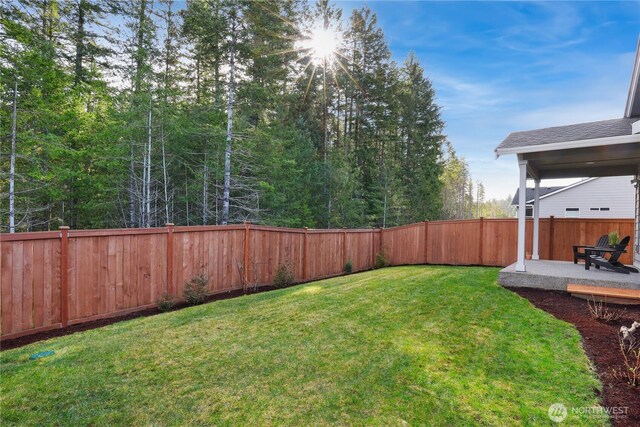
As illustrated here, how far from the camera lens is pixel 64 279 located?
4.32 m

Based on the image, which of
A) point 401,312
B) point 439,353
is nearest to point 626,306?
point 401,312

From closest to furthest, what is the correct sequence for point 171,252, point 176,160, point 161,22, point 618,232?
point 171,252
point 618,232
point 176,160
point 161,22

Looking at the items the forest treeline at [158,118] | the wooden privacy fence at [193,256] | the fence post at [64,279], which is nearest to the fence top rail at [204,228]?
the wooden privacy fence at [193,256]

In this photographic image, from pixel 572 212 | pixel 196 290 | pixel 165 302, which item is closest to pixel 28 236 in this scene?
pixel 165 302

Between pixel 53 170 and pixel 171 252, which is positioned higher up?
pixel 53 170

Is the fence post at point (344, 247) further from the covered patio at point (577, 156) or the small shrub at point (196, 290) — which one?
the small shrub at point (196, 290)

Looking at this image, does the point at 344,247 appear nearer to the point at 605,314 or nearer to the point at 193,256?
the point at 193,256

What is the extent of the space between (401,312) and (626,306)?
3.61m

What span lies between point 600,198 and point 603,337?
18.0 metres

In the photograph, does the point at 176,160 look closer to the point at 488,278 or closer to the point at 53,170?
the point at 53,170

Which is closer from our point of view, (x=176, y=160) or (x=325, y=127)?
(x=176, y=160)

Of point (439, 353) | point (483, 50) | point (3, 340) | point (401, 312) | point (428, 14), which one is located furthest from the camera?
point (483, 50)

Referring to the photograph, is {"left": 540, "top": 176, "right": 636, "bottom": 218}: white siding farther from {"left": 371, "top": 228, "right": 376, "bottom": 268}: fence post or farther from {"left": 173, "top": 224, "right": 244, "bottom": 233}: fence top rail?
{"left": 173, "top": 224, "right": 244, "bottom": 233}: fence top rail

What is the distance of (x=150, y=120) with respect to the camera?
31.2ft
